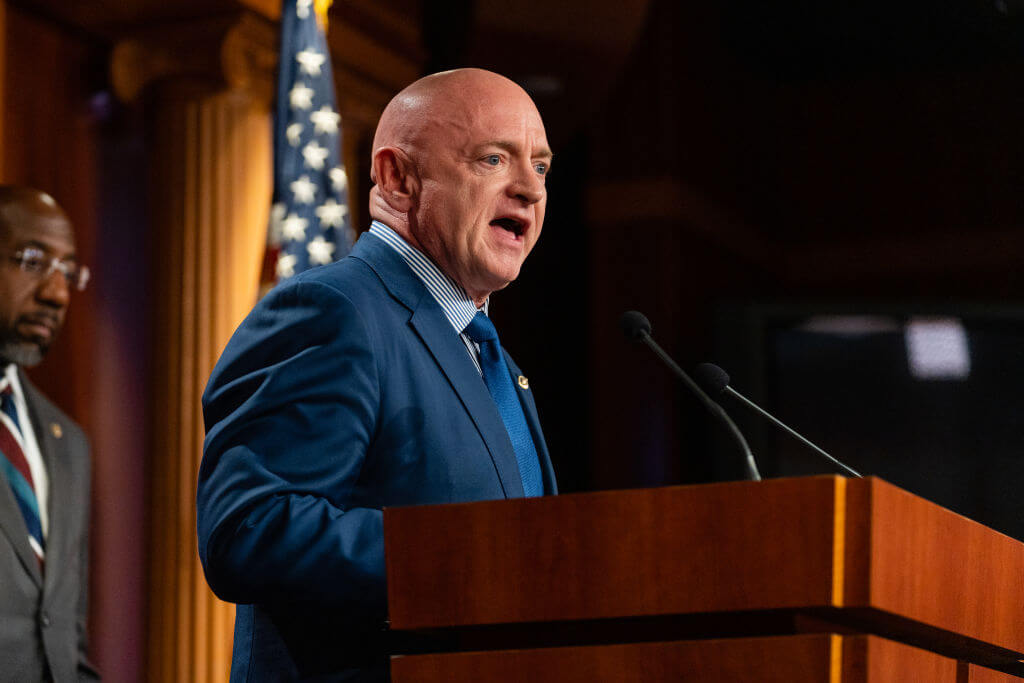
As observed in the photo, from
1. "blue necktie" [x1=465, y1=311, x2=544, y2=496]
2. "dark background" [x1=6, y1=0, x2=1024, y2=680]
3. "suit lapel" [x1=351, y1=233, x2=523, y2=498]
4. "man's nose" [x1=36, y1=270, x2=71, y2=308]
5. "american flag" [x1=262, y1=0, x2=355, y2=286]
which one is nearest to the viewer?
"suit lapel" [x1=351, y1=233, x2=523, y2=498]

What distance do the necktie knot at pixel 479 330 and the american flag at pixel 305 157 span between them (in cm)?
217

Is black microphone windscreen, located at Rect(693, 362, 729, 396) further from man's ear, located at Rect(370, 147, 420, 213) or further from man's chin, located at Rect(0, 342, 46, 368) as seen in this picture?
man's chin, located at Rect(0, 342, 46, 368)

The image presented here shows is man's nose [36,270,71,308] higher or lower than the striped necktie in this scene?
higher

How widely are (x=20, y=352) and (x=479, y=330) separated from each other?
1670mm

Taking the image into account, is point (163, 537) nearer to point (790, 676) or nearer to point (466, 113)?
point (466, 113)

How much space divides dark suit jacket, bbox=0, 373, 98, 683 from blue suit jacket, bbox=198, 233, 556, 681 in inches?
56.6

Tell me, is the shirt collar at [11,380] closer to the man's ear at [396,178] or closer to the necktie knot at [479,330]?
the man's ear at [396,178]

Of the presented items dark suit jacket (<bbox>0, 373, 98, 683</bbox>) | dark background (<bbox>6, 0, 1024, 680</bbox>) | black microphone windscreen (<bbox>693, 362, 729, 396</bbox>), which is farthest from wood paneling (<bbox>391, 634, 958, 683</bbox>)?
dark background (<bbox>6, 0, 1024, 680</bbox>)

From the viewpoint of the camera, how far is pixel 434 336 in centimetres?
182

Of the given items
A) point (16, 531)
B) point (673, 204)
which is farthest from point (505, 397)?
point (673, 204)

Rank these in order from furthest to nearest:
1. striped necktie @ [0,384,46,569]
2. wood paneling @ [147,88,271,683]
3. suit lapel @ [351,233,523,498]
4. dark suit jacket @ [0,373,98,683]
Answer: wood paneling @ [147,88,271,683], striped necktie @ [0,384,46,569], dark suit jacket @ [0,373,98,683], suit lapel @ [351,233,523,498]

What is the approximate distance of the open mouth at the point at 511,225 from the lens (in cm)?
200

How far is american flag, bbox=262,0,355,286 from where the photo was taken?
410 cm

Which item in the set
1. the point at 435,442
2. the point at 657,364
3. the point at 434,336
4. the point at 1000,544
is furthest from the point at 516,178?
the point at 657,364
